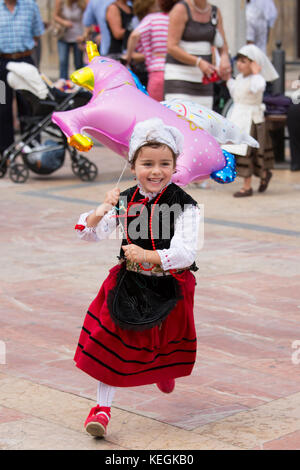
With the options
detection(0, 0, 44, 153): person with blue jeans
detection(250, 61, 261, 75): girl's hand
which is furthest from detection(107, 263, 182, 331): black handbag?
detection(0, 0, 44, 153): person with blue jeans

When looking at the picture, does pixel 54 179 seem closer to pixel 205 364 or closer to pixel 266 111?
pixel 266 111

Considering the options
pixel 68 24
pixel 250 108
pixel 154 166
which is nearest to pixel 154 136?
pixel 154 166

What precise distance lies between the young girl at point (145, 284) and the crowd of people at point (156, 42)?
5411 mm

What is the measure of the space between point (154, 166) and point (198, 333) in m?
1.76

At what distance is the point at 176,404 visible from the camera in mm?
4492

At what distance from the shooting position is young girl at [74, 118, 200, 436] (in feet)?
13.2

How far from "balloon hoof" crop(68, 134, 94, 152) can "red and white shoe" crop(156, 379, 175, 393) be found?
1.34 m

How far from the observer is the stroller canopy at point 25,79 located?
34.1 feet

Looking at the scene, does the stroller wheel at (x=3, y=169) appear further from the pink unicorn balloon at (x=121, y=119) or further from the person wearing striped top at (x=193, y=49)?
the pink unicorn balloon at (x=121, y=119)

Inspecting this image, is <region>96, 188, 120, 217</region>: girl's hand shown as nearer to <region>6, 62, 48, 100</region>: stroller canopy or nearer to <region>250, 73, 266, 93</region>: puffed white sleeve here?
<region>250, 73, 266, 93</region>: puffed white sleeve

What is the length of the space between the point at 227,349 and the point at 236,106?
501 centimetres

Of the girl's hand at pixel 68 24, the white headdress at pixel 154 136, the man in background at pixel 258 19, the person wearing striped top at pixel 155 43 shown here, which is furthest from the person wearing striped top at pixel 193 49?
the girl's hand at pixel 68 24

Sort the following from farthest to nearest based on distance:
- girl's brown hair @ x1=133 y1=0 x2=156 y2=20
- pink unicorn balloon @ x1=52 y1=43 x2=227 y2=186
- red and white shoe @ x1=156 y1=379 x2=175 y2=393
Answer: girl's brown hair @ x1=133 y1=0 x2=156 y2=20 < pink unicorn balloon @ x1=52 y1=43 x2=227 y2=186 < red and white shoe @ x1=156 y1=379 x2=175 y2=393

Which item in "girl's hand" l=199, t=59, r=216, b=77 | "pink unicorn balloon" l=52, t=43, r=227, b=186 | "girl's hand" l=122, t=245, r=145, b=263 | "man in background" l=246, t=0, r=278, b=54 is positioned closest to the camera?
"girl's hand" l=122, t=245, r=145, b=263
